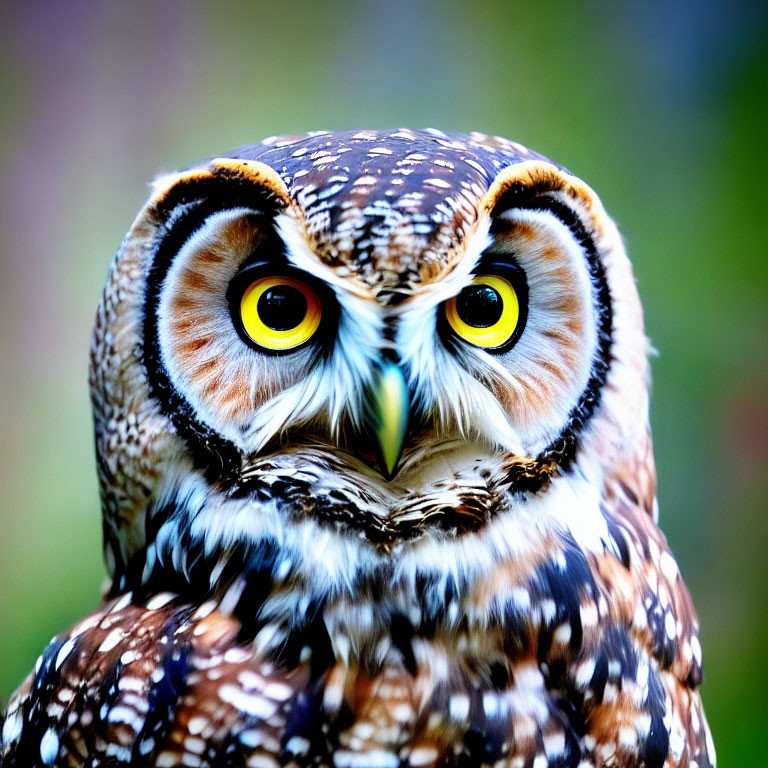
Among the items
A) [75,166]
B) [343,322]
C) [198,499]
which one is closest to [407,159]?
[343,322]

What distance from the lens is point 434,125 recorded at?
2.50 metres

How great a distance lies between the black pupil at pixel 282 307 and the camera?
2.87ft

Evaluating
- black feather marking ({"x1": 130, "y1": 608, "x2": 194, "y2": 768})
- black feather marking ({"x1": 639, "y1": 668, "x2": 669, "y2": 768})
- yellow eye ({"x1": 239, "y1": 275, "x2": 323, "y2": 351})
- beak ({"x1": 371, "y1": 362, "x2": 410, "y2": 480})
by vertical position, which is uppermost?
yellow eye ({"x1": 239, "y1": 275, "x2": 323, "y2": 351})

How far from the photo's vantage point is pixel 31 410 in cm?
245

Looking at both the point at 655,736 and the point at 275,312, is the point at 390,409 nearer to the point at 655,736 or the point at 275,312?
the point at 275,312

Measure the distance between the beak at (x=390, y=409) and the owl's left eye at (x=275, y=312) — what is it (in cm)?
10

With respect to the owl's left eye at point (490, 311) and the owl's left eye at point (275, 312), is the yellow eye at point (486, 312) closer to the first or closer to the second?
the owl's left eye at point (490, 311)

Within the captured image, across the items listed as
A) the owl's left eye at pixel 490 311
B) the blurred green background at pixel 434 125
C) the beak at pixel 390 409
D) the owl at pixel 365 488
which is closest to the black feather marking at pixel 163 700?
the owl at pixel 365 488

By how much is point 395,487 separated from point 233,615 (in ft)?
0.76

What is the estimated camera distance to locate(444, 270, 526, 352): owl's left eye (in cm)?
87

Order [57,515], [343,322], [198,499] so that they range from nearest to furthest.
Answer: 1. [343,322]
2. [198,499]
3. [57,515]

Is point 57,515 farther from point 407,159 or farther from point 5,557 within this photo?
point 407,159

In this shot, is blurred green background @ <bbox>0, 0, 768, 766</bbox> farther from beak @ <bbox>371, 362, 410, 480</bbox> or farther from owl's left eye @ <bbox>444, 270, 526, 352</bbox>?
beak @ <bbox>371, 362, 410, 480</bbox>

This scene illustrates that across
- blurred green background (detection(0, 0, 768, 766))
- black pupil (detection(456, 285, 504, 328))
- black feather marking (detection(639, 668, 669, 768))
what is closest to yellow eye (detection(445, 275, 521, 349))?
black pupil (detection(456, 285, 504, 328))
